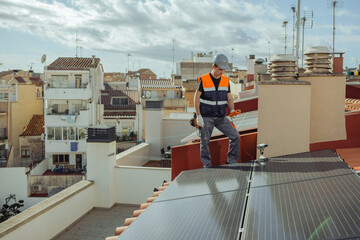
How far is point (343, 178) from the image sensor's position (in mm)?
4133

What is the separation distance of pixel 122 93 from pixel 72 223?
2922 cm

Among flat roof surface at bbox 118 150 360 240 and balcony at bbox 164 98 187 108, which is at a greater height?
balcony at bbox 164 98 187 108

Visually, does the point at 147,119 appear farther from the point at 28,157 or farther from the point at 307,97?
the point at 28,157

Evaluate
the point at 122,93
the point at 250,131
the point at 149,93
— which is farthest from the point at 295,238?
the point at 149,93

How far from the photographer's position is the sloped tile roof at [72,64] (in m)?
33.8

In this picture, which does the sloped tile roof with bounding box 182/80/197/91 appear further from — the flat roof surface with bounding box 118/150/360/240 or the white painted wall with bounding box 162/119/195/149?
the flat roof surface with bounding box 118/150/360/240

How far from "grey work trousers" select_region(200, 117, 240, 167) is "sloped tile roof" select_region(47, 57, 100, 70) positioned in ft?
96.1

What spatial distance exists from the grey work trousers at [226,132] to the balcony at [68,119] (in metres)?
28.8

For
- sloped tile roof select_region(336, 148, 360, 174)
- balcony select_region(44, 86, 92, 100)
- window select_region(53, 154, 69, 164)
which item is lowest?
window select_region(53, 154, 69, 164)

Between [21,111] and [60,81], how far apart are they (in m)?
6.17

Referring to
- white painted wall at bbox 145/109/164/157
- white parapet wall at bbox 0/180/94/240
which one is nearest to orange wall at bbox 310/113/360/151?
white parapet wall at bbox 0/180/94/240

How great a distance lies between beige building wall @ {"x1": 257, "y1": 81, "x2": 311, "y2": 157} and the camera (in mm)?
5988

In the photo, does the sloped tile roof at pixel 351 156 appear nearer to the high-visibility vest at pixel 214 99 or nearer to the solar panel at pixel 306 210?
the solar panel at pixel 306 210

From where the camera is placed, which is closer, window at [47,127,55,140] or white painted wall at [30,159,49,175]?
white painted wall at [30,159,49,175]
